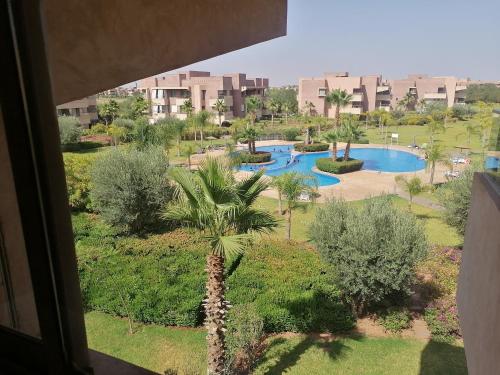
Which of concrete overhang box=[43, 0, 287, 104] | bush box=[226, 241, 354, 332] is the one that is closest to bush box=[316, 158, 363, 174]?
bush box=[226, 241, 354, 332]

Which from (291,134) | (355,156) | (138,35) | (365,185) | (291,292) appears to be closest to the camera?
(138,35)

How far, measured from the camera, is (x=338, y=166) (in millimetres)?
20297

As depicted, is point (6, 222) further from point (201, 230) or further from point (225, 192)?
point (201, 230)

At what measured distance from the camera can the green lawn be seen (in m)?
6.36

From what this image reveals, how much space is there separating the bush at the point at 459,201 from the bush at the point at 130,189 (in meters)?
7.69

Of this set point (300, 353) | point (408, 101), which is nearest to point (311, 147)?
point (408, 101)

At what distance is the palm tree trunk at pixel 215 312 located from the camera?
5219mm

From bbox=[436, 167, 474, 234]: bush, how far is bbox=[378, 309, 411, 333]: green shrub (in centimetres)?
403

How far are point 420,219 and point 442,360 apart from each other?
6518 millimetres

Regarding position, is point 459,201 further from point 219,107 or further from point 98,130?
point 219,107

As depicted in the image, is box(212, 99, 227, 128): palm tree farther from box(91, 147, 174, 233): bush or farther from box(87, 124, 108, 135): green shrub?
box(91, 147, 174, 233): bush

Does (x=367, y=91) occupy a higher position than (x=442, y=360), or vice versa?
(x=367, y=91)

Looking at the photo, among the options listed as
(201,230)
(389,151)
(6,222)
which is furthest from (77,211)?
(389,151)

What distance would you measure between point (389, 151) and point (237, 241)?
77.7 feet
